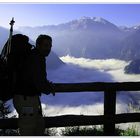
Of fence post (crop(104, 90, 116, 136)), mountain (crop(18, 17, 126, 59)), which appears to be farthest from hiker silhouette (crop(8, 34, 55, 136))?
mountain (crop(18, 17, 126, 59))

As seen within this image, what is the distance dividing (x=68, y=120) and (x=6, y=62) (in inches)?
60.3

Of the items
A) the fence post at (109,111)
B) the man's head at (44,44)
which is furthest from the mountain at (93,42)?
the man's head at (44,44)

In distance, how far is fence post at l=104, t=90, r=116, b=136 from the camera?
6.91 meters

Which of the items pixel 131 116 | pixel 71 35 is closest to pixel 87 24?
pixel 71 35

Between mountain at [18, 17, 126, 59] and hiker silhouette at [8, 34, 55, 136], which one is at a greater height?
mountain at [18, 17, 126, 59]

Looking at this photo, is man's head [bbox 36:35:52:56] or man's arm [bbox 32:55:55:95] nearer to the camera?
man's arm [bbox 32:55:55:95]

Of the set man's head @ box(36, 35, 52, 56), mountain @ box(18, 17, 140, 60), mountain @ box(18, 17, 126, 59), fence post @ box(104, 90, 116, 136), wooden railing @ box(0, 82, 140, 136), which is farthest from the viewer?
mountain @ box(18, 17, 126, 59)

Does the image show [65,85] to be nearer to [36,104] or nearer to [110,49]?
[36,104]

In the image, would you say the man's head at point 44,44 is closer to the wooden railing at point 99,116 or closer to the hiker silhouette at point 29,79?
the hiker silhouette at point 29,79

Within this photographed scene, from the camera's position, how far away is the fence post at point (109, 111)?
22.7 ft

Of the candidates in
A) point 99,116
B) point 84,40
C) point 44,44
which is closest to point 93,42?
point 84,40

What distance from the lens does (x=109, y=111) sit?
697cm

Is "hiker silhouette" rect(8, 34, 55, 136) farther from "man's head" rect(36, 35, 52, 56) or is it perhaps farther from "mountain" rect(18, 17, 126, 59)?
"mountain" rect(18, 17, 126, 59)

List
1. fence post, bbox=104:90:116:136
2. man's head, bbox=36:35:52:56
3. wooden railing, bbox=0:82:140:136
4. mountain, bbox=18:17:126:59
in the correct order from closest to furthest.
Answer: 1. man's head, bbox=36:35:52:56
2. wooden railing, bbox=0:82:140:136
3. fence post, bbox=104:90:116:136
4. mountain, bbox=18:17:126:59
